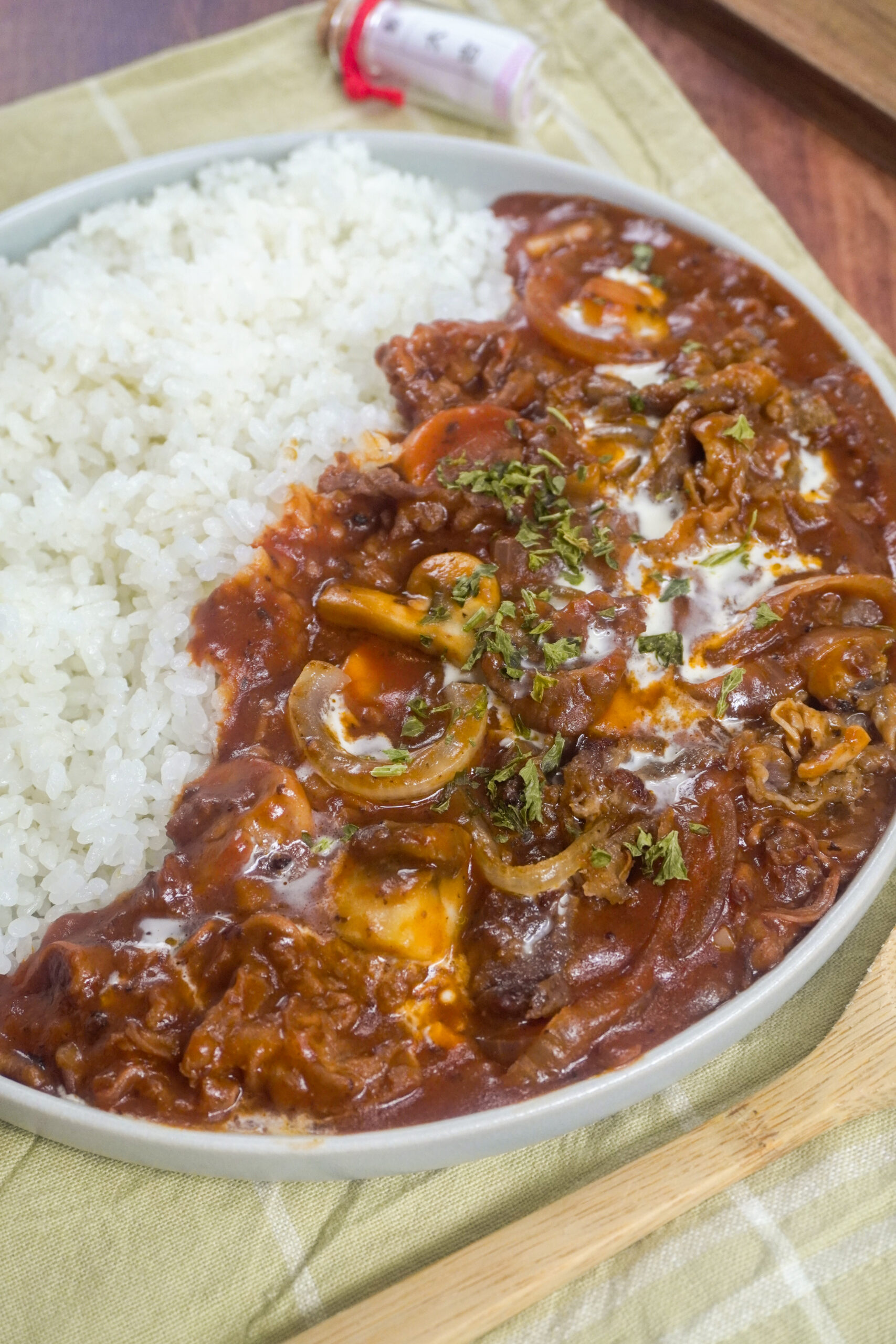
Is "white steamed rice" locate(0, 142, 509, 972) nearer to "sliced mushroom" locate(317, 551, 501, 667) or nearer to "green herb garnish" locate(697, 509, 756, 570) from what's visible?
"sliced mushroom" locate(317, 551, 501, 667)

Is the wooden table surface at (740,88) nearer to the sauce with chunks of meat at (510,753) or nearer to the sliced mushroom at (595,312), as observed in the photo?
the sliced mushroom at (595,312)

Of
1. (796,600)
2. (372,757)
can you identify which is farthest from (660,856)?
(796,600)

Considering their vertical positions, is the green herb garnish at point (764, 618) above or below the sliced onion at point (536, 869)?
above

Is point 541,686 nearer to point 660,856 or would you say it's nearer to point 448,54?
point 660,856

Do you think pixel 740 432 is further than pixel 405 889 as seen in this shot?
Yes

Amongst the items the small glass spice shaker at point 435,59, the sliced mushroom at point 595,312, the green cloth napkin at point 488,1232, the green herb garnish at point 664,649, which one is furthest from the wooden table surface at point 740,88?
the green cloth napkin at point 488,1232

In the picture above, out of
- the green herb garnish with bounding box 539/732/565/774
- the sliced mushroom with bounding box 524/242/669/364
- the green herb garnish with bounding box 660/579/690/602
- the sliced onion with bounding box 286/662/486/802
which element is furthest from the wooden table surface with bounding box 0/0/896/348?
the sliced onion with bounding box 286/662/486/802

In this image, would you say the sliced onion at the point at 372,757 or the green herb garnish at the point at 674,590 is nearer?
the sliced onion at the point at 372,757
